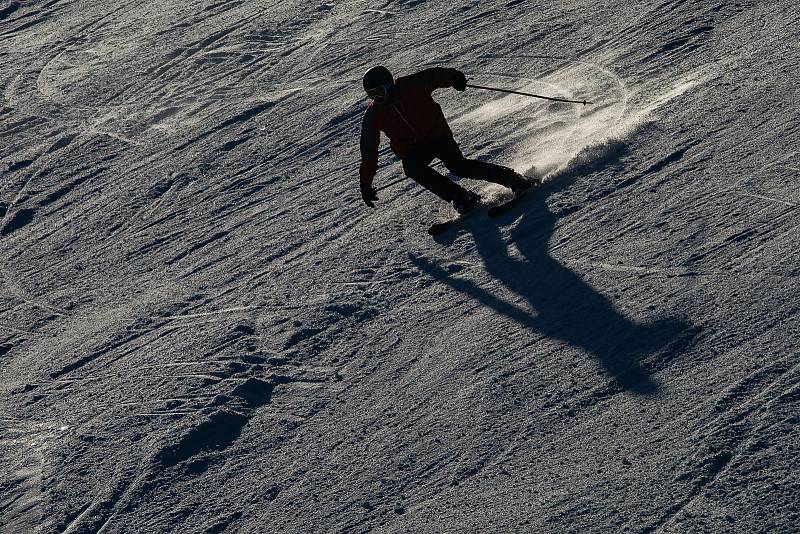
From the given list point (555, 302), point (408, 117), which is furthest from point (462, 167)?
point (555, 302)

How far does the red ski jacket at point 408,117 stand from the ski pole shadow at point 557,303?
2.59 feet

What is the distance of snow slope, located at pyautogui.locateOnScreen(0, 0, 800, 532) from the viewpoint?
544 centimetres

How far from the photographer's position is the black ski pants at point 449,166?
789cm

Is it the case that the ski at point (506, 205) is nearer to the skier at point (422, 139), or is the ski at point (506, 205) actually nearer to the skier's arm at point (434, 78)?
the skier at point (422, 139)

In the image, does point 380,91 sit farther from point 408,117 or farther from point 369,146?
point 369,146

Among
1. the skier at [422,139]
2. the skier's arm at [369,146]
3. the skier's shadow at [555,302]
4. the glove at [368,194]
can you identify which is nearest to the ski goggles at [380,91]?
the skier at [422,139]

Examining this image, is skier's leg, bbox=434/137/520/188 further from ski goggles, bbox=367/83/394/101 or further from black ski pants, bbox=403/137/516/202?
ski goggles, bbox=367/83/394/101

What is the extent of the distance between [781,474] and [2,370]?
17.9ft

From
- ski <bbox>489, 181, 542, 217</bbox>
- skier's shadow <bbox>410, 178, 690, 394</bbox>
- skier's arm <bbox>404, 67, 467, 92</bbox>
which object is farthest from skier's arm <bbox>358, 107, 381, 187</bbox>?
ski <bbox>489, 181, 542, 217</bbox>

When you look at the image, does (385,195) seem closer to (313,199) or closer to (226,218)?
(313,199)

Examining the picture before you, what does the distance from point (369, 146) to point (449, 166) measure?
631 millimetres

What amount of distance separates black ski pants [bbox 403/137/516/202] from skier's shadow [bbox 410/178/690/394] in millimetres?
258

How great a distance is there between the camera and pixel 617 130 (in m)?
8.52

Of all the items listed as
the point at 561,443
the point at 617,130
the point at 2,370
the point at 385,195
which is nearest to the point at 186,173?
the point at 385,195
